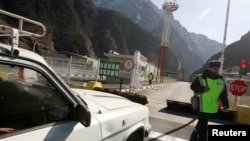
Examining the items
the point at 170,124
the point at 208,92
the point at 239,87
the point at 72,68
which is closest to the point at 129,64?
the point at 239,87

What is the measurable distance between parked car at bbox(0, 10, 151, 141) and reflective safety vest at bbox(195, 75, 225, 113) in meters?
3.01

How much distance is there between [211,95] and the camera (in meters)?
5.73

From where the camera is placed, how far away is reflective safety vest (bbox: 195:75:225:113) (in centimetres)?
570

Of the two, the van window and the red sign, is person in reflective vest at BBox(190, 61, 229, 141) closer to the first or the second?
the van window

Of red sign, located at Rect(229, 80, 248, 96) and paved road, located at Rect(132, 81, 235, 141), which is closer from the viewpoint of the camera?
paved road, located at Rect(132, 81, 235, 141)

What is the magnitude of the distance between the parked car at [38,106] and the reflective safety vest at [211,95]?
301cm

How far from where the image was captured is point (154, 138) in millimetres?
7051

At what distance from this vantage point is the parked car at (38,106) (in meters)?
2.24

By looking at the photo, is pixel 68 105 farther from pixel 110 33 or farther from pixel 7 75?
pixel 110 33

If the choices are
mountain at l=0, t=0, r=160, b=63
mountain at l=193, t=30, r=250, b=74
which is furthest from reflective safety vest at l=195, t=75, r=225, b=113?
mountain at l=193, t=30, r=250, b=74

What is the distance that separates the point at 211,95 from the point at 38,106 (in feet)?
13.0

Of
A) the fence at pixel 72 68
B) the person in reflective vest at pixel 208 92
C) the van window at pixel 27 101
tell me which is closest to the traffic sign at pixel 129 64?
the fence at pixel 72 68

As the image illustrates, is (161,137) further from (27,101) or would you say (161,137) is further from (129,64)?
(129,64)

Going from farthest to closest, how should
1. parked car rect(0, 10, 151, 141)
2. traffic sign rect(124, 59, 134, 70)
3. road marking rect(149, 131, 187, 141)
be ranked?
traffic sign rect(124, 59, 134, 70)
road marking rect(149, 131, 187, 141)
parked car rect(0, 10, 151, 141)
